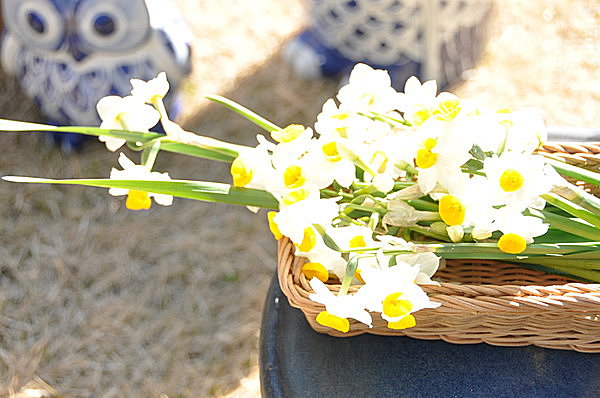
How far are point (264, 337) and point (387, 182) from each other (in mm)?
273

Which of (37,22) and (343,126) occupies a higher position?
(343,126)

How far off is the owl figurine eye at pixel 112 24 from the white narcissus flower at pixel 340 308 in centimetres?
113

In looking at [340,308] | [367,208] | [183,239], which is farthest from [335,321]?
[183,239]

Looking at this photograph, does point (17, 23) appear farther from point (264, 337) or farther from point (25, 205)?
point (264, 337)

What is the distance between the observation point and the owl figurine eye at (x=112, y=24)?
1548 mm

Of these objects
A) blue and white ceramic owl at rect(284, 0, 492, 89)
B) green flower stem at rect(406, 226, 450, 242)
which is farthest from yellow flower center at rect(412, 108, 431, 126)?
blue and white ceramic owl at rect(284, 0, 492, 89)

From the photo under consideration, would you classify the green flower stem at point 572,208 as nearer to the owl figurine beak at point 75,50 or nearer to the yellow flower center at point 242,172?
the yellow flower center at point 242,172

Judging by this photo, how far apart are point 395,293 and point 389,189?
0.11m

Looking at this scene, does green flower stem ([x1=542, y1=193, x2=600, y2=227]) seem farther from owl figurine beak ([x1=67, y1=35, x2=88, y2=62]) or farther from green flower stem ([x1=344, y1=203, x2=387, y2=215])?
owl figurine beak ([x1=67, y1=35, x2=88, y2=62])

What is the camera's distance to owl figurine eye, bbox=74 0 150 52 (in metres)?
1.55

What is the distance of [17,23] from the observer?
159cm

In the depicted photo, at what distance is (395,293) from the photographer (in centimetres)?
58

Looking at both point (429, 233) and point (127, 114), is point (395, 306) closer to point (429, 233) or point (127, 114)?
point (429, 233)

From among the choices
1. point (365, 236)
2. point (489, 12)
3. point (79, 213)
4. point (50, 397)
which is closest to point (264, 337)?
point (365, 236)
